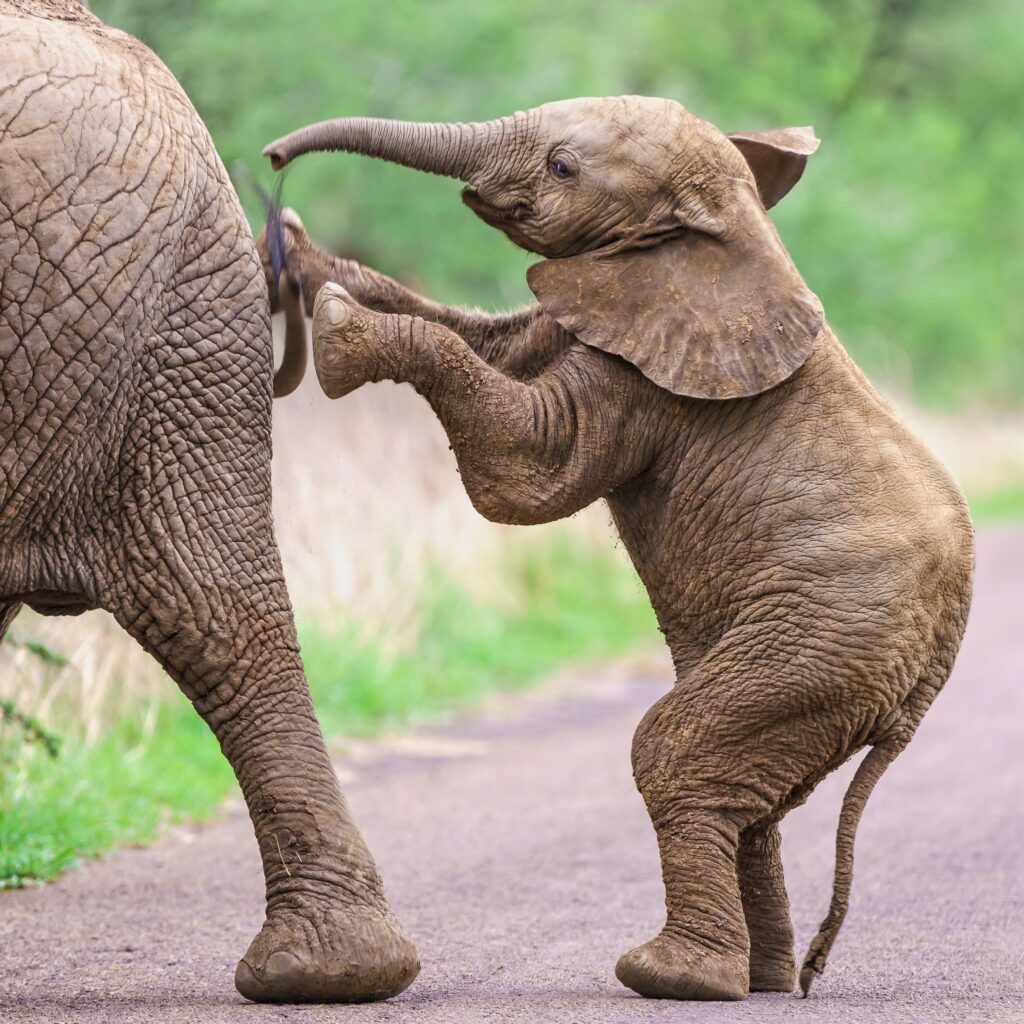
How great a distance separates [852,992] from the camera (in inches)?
195

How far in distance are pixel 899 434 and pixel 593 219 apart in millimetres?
988

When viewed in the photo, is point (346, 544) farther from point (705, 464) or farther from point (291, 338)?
point (705, 464)

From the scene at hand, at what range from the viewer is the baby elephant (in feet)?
15.5

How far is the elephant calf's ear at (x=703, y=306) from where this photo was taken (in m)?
4.82

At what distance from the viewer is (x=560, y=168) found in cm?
499

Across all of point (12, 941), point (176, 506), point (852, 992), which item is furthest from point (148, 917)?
point (852, 992)

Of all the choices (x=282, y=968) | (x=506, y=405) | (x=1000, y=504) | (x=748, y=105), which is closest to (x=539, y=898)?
(x=282, y=968)

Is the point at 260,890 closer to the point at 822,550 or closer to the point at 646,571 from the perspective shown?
the point at 646,571

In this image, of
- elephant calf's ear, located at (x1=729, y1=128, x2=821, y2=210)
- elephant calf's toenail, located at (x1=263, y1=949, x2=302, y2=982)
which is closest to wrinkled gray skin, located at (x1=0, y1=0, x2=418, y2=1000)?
elephant calf's toenail, located at (x1=263, y1=949, x2=302, y2=982)

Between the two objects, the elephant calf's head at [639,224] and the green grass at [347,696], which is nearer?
the elephant calf's head at [639,224]

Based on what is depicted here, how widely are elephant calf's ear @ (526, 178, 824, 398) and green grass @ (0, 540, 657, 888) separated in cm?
311

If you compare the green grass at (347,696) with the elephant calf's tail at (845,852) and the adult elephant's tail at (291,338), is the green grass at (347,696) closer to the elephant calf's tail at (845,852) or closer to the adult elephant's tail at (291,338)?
the adult elephant's tail at (291,338)

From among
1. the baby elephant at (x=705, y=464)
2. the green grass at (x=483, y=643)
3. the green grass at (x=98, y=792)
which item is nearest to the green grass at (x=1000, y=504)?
the green grass at (x=483, y=643)

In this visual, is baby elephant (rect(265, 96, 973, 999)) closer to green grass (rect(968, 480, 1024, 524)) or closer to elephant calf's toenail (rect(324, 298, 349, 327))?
elephant calf's toenail (rect(324, 298, 349, 327))
